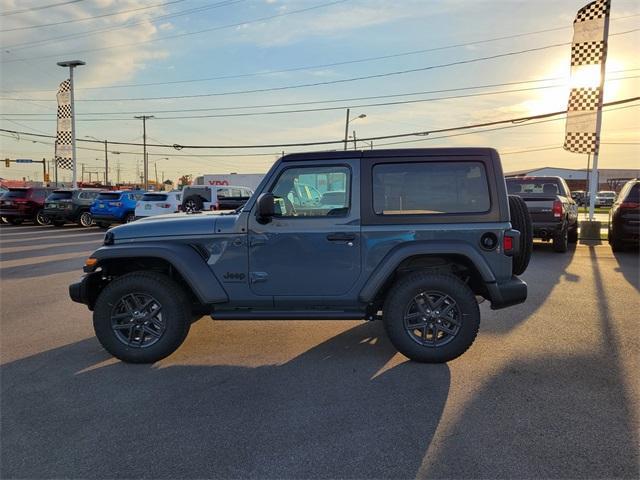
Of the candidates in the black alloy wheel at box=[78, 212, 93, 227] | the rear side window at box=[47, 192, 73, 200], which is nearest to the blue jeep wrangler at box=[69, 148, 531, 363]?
the black alloy wheel at box=[78, 212, 93, 227]

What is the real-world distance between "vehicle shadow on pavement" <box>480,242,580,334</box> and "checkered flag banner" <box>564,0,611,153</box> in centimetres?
492

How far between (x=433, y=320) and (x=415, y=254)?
64 cm

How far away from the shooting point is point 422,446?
277 centimetres

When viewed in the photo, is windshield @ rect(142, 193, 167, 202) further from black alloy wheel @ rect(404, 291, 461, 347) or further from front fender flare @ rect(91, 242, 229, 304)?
black alloy wheel @ rect(404, 291, 461, 347)

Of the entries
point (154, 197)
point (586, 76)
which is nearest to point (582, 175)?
point (586, 76)

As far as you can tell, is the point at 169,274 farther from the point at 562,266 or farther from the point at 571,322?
the point at 562,266

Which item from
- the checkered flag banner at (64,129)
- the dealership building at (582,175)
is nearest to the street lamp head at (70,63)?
the checkered flag banner at (64,129)

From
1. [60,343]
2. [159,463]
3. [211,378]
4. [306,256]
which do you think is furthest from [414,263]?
[60,343]

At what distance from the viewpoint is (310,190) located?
421 centimetres

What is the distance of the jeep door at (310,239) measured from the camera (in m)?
4.08

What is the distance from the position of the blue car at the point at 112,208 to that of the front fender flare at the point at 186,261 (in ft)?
46.8

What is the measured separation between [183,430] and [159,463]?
354 millimetres

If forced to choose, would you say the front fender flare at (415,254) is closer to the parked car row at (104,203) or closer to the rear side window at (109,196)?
the parked car row at (104,203)

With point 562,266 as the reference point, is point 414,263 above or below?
above
